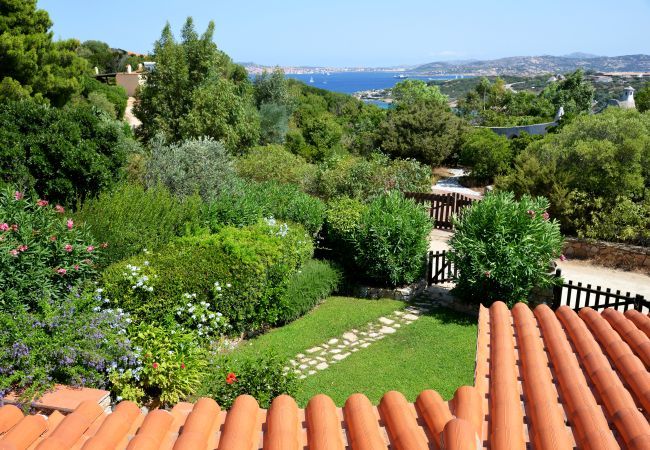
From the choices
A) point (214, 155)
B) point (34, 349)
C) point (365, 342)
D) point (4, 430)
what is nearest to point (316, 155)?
point (214, 155)

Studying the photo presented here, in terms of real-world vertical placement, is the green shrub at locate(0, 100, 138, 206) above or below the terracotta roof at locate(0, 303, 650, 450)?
above

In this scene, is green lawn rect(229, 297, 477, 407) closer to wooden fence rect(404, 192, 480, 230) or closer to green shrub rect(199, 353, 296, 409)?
green shrub rect(199, 353, 296, 409)

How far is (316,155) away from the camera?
106 ft

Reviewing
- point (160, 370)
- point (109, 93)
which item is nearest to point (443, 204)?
point (160, 370)

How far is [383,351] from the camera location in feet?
29.0

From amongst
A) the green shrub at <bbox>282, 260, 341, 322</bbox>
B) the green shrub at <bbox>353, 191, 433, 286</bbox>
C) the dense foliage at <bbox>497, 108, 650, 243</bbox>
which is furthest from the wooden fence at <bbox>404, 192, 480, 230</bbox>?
the green shrub at <bbox>282, 260, 341, 322</bbox>

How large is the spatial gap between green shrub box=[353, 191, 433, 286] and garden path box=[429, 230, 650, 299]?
1.24 metres

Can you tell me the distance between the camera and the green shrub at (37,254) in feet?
23.4

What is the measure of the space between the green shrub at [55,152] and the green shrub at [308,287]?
4.59 metres

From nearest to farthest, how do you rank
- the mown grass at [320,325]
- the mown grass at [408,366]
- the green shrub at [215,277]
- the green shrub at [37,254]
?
the green shrub at [37,254] → the mown grass at [408,366] → the green shrub at [215,277] → the mown grass at [320,325]

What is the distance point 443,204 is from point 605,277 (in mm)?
5218

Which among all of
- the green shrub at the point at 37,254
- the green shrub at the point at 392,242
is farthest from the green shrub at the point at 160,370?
the green shrub at the point at 392,242

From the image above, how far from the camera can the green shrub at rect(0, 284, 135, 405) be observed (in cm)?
560

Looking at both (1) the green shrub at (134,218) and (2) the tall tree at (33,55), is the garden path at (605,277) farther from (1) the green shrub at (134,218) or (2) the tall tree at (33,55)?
(2) the tall tree at (33,55)
